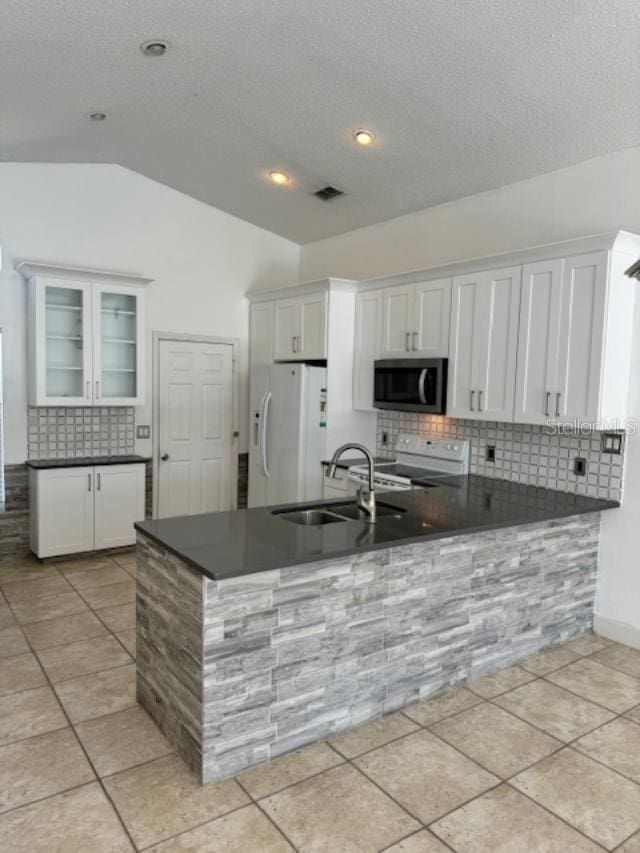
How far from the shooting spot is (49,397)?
4.74 m

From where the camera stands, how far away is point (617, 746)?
8.36 ft

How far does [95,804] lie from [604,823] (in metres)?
1.77

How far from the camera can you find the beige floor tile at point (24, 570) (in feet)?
14.8

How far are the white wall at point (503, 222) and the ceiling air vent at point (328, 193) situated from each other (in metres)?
0.51

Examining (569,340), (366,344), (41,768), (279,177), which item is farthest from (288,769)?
(279,177)

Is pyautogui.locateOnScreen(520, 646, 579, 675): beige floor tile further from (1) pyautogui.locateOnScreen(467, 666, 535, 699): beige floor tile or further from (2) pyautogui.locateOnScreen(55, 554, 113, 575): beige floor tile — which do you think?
(2) pyautogui.locateOnScreen(55, 554, 113, 575): beige floor tile

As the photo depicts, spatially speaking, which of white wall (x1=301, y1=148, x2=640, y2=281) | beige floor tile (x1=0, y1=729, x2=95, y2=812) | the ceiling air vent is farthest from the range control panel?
beige floor tile (x1=0, y1=729, x2=95, y2=812)

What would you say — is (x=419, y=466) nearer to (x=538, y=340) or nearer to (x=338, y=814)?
(x=538, y=340)

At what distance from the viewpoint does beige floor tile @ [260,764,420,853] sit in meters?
1.98

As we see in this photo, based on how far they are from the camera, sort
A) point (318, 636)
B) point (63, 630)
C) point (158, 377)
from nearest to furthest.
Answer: point (318, 636), point (63, 630), point (158, 377)

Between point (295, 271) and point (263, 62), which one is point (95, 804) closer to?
point (263, 62)

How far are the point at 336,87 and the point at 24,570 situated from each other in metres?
4.02

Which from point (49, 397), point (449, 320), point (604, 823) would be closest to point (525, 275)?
point (449, 320)

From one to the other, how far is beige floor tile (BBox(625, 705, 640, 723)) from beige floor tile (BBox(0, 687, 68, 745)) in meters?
2.53
